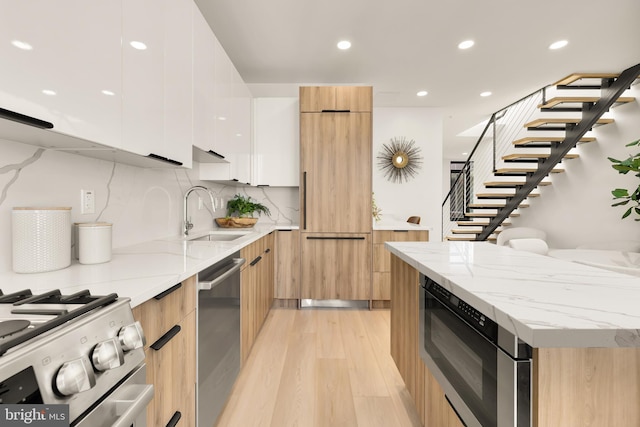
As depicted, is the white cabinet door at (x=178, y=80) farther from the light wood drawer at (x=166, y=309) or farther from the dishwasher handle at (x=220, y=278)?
the light wood drawer at (x=166, y=309)

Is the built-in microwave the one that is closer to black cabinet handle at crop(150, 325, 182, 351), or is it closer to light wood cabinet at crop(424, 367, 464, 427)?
light wood cabinet at crop(424, 367, 464, 427)

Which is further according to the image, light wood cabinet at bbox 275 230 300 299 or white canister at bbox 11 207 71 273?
light wood cabinet at bbox 275 230 300 299

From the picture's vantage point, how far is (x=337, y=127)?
343 centimetres

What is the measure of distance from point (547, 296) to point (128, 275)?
4.21ft

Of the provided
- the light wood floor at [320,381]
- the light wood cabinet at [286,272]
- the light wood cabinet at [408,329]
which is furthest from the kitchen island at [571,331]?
the light wood cabinet at [286,272]

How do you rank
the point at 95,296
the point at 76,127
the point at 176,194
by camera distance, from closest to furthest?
the point at 95,296 < the point at 76,127 < the point at 176,194

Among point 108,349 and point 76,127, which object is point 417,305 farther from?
point 76,127

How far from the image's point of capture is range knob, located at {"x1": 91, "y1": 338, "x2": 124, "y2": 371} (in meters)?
0.60

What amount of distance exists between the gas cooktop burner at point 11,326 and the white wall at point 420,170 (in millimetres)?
4818

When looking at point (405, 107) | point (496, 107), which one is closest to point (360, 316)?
point (405, 107)

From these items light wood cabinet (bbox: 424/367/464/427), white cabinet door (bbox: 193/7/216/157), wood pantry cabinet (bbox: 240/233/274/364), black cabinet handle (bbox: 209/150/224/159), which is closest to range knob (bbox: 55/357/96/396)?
light wood cabinet (bbox: 424/367/464/427)

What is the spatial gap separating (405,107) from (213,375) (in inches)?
188

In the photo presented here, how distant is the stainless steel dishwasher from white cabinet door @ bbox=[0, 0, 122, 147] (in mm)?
727

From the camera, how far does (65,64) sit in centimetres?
95
